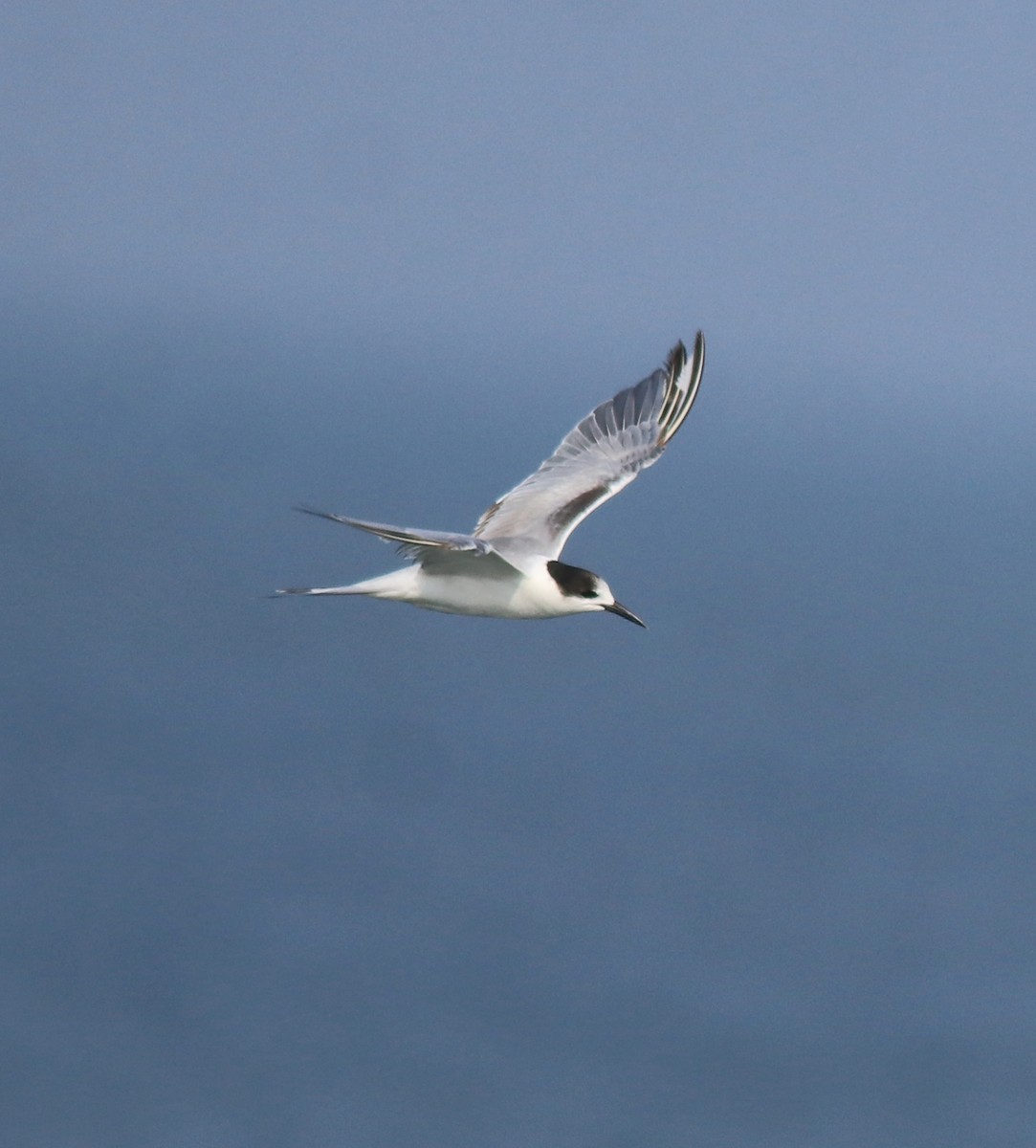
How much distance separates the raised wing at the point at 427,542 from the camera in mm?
44938

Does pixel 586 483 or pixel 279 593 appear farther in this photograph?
pixel 586 483

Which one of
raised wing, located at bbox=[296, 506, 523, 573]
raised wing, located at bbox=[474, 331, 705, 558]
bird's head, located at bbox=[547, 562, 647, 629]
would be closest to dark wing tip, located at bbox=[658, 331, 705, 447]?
raised wing, located at bbox=[474, 331, 705, 558]

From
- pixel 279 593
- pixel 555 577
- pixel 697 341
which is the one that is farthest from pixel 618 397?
pixel 279 593

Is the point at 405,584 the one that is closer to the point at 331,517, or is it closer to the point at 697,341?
the point at 331,517

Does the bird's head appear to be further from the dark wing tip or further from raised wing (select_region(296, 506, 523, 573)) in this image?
the dark wing tip

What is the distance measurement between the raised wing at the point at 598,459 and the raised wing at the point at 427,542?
3.07 meters

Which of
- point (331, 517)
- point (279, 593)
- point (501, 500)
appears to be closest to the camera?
point (331, 517)

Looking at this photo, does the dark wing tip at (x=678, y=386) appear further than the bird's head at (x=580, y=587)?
Yes

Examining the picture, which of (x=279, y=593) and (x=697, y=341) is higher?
(x=697, y=341)

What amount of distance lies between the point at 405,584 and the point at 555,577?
3.55 metres

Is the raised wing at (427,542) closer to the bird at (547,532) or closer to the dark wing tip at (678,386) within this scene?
the bird at (547,532)

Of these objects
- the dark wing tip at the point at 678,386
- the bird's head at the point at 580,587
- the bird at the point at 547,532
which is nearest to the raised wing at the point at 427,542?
the bird at the point at 547,532

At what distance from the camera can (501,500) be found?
176ft

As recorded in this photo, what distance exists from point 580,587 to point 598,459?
5.87 metres
